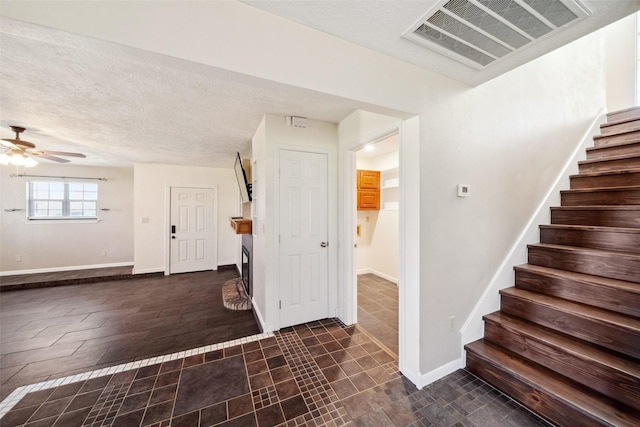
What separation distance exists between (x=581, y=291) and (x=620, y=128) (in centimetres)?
245

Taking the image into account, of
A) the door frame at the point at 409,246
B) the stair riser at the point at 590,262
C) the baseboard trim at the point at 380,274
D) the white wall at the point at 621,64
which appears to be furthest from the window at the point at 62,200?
the white wall at the point at 621,64

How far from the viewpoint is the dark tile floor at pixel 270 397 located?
60.7 inches

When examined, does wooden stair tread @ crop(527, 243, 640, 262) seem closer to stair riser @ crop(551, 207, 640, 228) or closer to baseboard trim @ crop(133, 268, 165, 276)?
stair riser @ crop(551, 207, 640, 228)

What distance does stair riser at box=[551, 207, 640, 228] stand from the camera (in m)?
2.00

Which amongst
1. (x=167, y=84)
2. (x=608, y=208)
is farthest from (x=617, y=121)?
(x=167, y=84)

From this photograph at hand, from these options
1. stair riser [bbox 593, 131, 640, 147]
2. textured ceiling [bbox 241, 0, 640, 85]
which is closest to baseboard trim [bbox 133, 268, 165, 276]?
textured ceiling [bbox 241, 0, 640, 85]

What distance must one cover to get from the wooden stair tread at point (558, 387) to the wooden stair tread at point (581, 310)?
0.46 meters

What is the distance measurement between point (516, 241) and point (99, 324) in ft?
16.2

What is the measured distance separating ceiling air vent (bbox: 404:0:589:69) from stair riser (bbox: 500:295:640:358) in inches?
75.9

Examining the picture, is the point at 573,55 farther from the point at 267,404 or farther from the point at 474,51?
the point at 267,404

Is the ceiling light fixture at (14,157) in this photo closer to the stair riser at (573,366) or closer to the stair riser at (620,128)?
the stair riser at (573,366)

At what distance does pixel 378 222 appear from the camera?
15.8ft

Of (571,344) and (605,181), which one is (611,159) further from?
(571,344)

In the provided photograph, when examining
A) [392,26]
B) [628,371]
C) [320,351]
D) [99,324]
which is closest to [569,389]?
[628,371]
